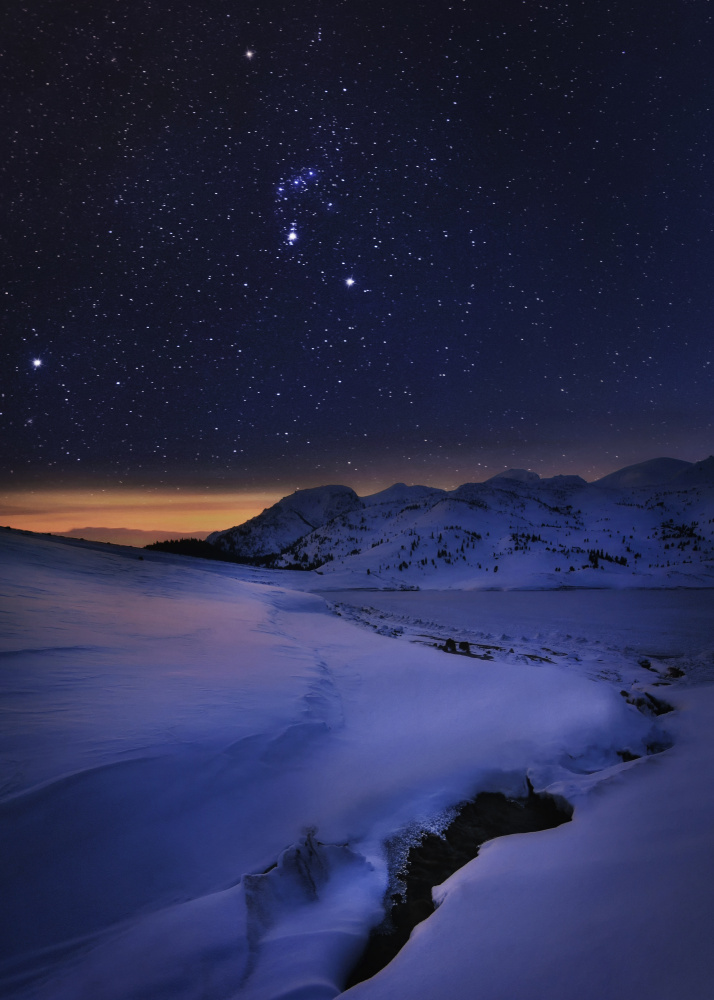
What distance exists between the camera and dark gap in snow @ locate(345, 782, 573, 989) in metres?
2.49

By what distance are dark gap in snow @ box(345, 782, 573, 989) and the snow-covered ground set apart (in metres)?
0.12

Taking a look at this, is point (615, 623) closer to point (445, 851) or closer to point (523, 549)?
point (445, 851)

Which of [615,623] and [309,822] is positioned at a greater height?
[309,822]

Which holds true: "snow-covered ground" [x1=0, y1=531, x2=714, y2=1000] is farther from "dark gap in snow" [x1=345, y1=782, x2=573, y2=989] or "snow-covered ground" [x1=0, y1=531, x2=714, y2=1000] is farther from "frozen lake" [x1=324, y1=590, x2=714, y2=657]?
"frozen lake" [x1=324, y1=590, x2=714, y2=657]

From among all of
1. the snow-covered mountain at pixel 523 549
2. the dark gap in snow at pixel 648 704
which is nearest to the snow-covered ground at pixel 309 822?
the dark gap in snow at pixel 648 704

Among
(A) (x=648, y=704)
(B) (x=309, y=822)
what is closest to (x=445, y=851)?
(B) (x=309, y=822)

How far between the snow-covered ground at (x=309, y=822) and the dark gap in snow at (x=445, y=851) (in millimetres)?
118

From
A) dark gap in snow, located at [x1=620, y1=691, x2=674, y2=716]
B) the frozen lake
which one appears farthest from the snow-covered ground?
the frozen lake

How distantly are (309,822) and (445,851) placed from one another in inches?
46.0

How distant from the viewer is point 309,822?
11.6ft

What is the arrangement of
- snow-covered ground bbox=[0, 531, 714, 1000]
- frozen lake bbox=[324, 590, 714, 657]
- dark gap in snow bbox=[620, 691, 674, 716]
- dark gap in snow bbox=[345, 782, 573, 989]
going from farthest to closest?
frozen lake bbox=[324, 590, 714, 657] < dark gap in snow bbox=[620, 691, 674, 716] < dark gap in snow bbox=[345, 782, 573, 989] < snow-covered ground bbox=[0, 531, 714, 1000]

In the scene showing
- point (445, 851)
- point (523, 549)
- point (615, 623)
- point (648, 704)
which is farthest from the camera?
point (523, 549)

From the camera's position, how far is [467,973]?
1894 millimetres

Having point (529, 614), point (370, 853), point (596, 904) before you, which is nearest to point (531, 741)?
point (370, 853)
